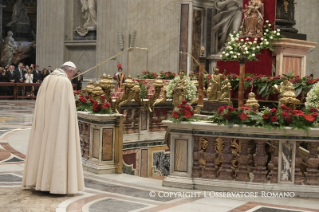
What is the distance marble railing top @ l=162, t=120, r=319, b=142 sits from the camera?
22.3 feet

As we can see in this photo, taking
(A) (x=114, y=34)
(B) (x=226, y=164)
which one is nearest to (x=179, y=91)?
→ (B) (x=226, y=164)

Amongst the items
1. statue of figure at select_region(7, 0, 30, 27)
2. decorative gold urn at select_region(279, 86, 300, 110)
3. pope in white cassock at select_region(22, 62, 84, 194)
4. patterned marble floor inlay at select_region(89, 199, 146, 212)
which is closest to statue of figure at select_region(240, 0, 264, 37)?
decorative gold urn at select_region(279, 86, 300, 110)

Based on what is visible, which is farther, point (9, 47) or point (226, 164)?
point (9, 47)

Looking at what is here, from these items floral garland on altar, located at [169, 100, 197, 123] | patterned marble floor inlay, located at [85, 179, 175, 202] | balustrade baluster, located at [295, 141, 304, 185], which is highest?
floral garland on altar, located at [169, 100, 197, 123]

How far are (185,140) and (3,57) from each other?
25.1 meters

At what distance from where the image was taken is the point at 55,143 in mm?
6375

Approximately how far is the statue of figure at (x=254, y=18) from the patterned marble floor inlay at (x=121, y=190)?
5808 mm

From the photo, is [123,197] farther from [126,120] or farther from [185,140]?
[126,120]

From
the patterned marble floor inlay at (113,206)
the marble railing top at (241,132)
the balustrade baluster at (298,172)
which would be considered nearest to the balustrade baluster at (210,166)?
the marble railing top at (241,132)

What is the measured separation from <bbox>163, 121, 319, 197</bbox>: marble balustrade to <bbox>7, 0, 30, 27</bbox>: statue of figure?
2595cm

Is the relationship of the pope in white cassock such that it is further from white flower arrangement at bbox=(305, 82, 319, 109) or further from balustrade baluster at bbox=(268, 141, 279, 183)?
white flower arrangement at bbox=(305, 82, 319, 109)

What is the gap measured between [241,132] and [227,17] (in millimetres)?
12983

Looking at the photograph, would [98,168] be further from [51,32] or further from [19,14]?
[19,14]

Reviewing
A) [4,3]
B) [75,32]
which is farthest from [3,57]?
[75,32]
